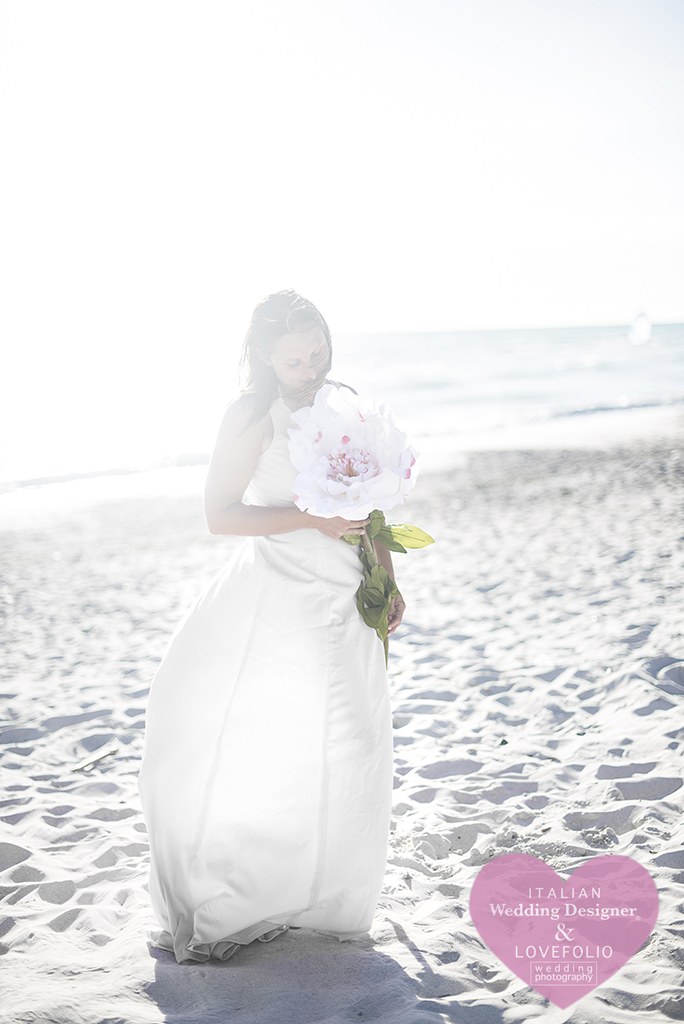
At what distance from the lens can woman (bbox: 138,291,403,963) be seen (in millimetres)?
2395

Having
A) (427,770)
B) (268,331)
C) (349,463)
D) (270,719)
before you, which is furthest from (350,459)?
(427,770)

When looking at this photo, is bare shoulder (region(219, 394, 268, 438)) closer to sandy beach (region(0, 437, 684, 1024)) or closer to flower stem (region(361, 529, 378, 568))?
flower stem (region(361, 529, 378, 568))

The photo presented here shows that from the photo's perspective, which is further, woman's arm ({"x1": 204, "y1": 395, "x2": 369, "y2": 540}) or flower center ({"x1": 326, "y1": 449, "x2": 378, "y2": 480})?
woman's arm ({"x1": 204, "y1": 395, "x2": 369, "y2": 540})

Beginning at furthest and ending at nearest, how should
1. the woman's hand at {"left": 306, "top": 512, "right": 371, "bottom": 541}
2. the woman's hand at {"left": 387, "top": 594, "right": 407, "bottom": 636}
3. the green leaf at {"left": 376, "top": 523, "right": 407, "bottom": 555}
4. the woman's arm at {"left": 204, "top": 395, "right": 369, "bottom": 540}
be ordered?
the woman's hand at {"left": 387, "top": 594, "right": 407, "bottom": 636}
the green leaf at {"left": 376, "top": 523, "right": 407, "bottom": 555}
the woman's arm at {"left": 204, "top": 395, "right": 369, "bottom": 540}
the woman's hand at {"left": 306, "top": 512, "right": 371, "bottom": 541}

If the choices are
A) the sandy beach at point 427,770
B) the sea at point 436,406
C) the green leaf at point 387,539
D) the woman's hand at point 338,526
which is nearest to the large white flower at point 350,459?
the woman's hand at point 338,526

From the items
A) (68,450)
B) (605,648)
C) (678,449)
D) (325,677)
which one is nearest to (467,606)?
(605,648)

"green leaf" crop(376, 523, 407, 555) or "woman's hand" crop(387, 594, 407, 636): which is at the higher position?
"green leaf" crop(376, 523, 407, 555)

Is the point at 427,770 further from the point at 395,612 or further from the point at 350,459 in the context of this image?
the point at 350,459

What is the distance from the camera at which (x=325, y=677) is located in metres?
2.47

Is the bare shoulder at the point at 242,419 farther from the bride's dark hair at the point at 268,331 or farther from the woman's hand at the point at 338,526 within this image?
the woman's hand at the point at 338,526

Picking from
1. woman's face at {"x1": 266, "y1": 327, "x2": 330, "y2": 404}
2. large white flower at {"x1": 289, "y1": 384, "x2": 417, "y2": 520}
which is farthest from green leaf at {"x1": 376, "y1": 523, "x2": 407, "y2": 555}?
woman's face at {"x1": 266, "y1": 327, "x2": 330, "y2": 404}

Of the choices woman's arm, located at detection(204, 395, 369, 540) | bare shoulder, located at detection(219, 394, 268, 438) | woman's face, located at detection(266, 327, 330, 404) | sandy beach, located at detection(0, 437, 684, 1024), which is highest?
woman's face, located at detection(266, 327, 330, 404)

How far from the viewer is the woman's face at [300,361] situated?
99.6 inches

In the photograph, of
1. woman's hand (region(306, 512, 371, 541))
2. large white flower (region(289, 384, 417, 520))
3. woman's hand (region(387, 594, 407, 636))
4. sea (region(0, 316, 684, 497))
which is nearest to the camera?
large white flower (region(289, 384, 417, 520))
